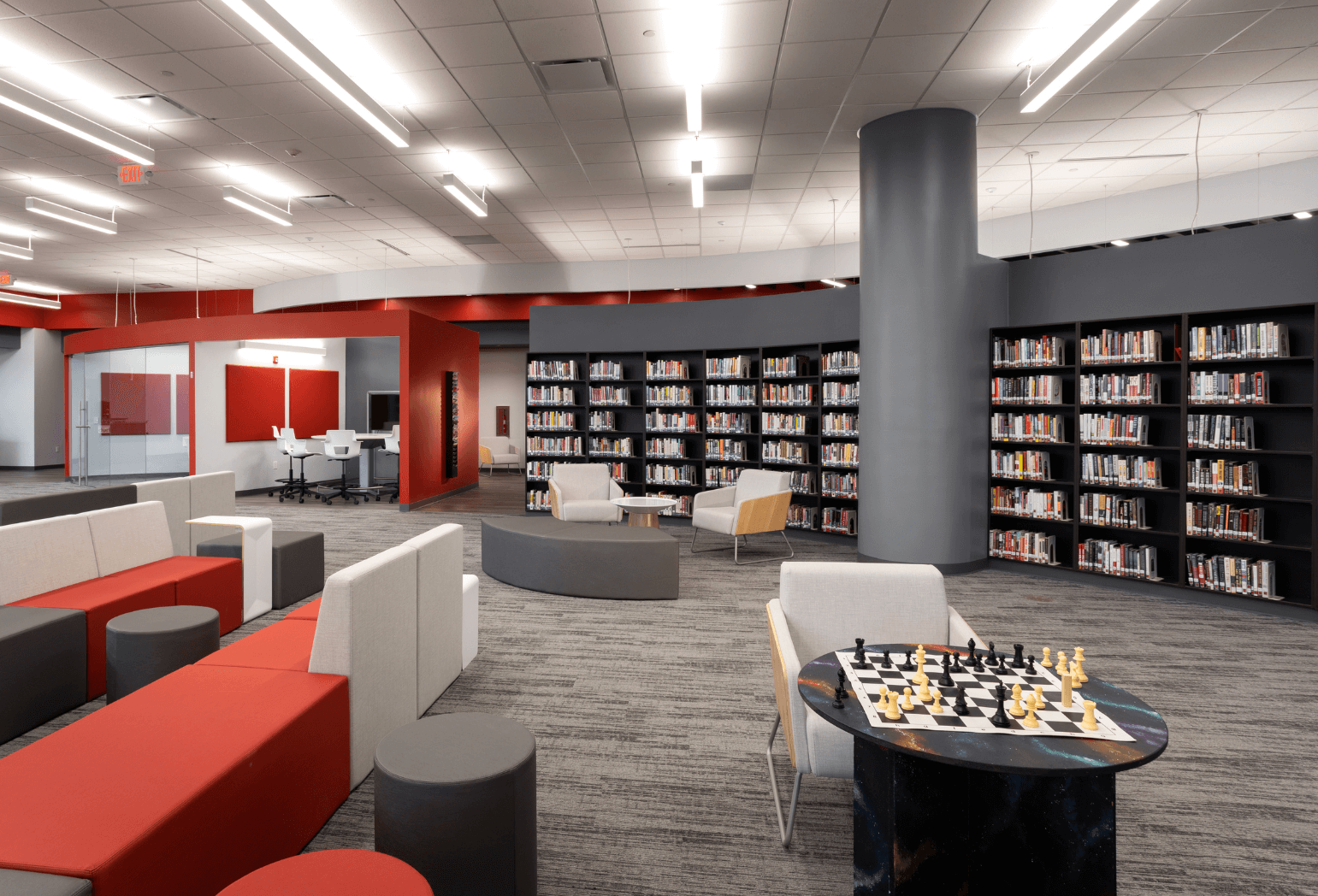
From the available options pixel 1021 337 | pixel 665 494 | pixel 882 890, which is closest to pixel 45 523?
pixel 882 890

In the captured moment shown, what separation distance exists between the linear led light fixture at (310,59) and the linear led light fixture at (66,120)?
7.48 feet

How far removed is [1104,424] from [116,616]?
7.63m

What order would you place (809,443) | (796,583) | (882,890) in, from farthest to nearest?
(809,443) < (796,583) < (882,890)

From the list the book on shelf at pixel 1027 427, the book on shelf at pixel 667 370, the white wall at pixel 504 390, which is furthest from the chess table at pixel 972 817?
the white wall at pixel 504 390

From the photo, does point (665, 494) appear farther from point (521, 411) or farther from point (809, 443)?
point (521, 411)

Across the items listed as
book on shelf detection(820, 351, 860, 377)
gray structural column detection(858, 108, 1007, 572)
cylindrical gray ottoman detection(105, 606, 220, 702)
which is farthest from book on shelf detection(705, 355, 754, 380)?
cylindrical gray ottoman detection(105, 606, 220, 702)

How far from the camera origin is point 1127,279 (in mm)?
6195

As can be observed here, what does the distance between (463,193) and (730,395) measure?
4.20 meters

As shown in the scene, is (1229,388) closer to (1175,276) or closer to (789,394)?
(1175,276)

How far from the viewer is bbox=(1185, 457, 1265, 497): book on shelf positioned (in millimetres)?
5566

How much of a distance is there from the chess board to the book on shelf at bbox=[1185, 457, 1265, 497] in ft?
15.9

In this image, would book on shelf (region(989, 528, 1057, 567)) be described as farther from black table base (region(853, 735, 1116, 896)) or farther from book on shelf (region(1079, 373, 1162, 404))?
black table base (region(853, 735, 1116, 896))

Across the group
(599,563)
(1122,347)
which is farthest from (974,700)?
(1122,347)

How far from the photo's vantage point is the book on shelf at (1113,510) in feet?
20.2
